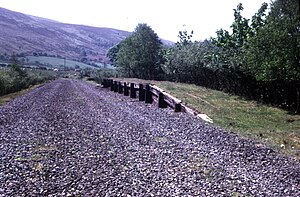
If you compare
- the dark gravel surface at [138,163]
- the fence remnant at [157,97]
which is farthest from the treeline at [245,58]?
the dark gravel surface at [138,163]

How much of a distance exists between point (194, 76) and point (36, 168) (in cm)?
5456

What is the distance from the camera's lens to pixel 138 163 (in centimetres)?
888

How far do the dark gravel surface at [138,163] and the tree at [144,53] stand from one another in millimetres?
70813

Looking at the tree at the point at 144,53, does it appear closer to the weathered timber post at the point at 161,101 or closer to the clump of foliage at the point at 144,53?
the clump of foliage at the point at 144,53

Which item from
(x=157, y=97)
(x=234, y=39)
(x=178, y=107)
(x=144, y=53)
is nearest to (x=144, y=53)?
(x=144, y=53)

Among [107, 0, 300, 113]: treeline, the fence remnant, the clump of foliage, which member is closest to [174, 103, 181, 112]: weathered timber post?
the fence remnant

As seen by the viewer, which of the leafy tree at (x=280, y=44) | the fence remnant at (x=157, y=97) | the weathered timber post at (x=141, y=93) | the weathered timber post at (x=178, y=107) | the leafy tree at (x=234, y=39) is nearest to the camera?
the fence remnant at (x=157, y=97)

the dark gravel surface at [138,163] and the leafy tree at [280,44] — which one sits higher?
the leafy tree at [280,44]

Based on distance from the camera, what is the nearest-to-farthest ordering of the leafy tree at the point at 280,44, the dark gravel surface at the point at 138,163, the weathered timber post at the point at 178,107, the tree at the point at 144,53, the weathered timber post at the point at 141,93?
the dark gravel surface at the point at 138,163, the weathered timber post at the point at 178,107, the leafy tree at the point at 280,44, the weathered timber post at the point at 141,93, the tree at the point at 144,53

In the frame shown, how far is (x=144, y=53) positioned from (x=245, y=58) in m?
52.8

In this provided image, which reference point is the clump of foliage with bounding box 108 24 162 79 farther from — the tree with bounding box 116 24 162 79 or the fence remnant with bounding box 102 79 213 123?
the fence remnant with bounding box 102 79 213 123

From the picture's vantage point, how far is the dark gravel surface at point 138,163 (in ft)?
23.2

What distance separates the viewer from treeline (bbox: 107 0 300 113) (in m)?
22.6

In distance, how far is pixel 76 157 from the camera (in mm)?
9438
